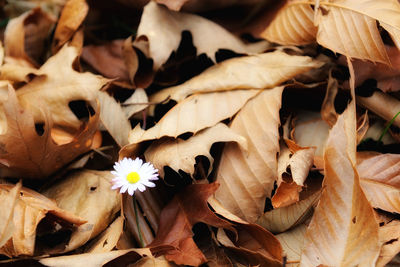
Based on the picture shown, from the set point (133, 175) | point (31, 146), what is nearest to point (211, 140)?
point (133, 175)

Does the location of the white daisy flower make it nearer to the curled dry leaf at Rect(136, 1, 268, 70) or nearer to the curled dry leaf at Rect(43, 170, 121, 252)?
the curled dry leaf at Rect(43, 170, 121, 252)

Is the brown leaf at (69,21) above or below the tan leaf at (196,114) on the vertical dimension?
above

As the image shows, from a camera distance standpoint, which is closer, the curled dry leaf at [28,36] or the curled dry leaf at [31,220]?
the curled dry leaf at [31,220]

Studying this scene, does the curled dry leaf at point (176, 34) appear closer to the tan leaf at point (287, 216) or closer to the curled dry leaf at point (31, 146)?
the curled dry leaf at point (31, 146)

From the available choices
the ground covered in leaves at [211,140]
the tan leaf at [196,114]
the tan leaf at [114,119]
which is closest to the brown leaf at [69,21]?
the ground covered in leaves at [211,140]

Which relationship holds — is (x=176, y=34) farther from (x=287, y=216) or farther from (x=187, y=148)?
(x=287, y=216)

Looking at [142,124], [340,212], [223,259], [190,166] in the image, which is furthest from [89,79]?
[340,212]

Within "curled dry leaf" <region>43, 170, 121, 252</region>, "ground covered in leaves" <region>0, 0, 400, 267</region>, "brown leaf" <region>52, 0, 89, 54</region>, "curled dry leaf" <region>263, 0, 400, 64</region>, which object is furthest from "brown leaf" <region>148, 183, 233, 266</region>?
"brown leaf" <region>52, 0, 89, 54</region>
